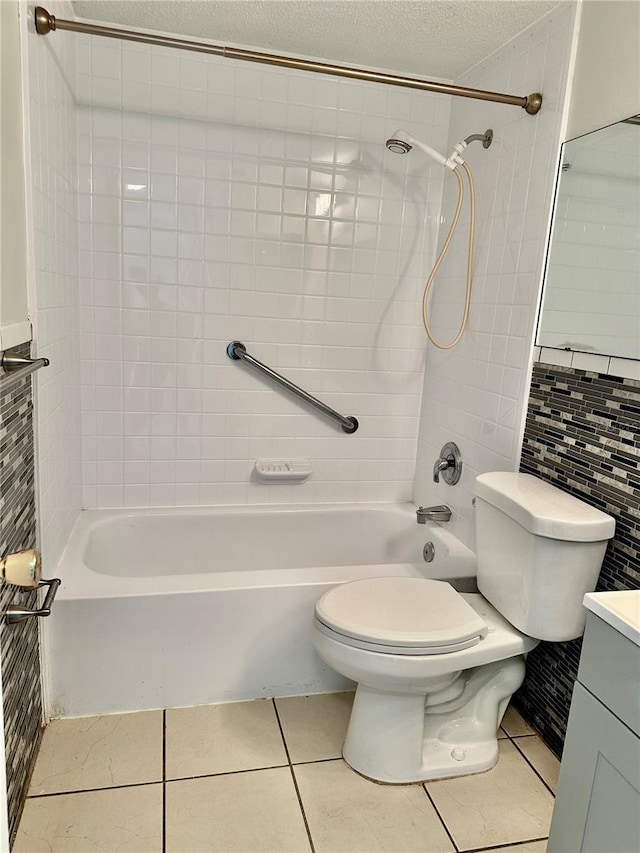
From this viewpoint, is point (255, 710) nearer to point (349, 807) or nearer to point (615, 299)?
point (349, 807)

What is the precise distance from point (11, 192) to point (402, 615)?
4.60 feet

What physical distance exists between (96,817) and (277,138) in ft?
7.30

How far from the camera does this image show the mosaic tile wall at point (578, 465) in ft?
4.97

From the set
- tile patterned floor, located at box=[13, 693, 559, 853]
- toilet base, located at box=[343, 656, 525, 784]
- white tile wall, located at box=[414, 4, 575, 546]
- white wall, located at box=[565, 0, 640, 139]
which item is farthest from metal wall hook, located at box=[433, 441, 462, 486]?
white wall, located at box=[565, 0, 640, 139]

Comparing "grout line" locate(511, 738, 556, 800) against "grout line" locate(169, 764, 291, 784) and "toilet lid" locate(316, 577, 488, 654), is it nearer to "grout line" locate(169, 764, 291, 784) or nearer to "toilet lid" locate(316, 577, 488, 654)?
"toilet lid" locate(316, 577, 488, 654)

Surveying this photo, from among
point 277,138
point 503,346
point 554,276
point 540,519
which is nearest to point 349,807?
point 540,519

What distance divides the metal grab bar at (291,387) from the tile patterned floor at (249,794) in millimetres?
1125

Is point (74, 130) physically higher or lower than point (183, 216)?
higher

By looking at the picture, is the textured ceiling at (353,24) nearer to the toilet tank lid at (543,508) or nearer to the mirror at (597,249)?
the mirror at (597,249)

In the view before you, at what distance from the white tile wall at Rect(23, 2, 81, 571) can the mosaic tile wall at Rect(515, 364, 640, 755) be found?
1.44 m

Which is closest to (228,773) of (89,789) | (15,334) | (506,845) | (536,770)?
(89,789)

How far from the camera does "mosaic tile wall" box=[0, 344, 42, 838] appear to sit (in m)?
1.33

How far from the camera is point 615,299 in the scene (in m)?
1.61

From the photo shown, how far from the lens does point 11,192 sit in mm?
1360
